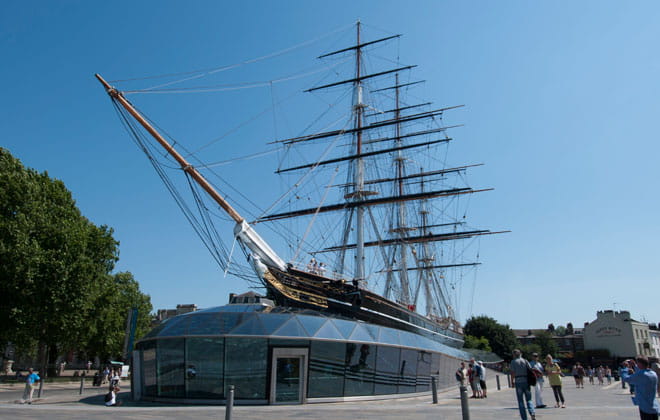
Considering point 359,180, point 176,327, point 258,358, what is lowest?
point 258,358

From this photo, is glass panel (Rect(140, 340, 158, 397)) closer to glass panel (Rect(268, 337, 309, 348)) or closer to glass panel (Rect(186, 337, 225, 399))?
glass panel (Rect(186, 337, 225, 399))

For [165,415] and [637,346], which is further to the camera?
[637,346]

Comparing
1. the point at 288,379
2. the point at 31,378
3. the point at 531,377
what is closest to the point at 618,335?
the point at 288,379

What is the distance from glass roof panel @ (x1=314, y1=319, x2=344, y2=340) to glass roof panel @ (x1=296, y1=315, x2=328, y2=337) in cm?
14

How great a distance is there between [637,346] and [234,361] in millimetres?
83133

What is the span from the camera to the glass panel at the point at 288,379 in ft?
50.9

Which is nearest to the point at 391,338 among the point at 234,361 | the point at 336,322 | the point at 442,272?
the point at 336,322

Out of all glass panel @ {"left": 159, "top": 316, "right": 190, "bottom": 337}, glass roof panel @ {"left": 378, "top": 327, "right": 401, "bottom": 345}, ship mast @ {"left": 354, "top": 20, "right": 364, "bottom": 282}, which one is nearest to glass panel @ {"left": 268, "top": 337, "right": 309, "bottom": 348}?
glass panel @ {"left": 159, "top": 316, "right": 190, "bottom": 337}

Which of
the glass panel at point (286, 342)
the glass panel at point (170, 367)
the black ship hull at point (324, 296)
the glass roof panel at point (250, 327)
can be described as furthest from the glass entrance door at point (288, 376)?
the black ship hull at point (324, 296)

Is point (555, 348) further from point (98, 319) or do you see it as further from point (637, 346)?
point (98, 319)

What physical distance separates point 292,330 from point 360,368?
3.49 meters

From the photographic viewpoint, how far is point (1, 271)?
86.5 ft

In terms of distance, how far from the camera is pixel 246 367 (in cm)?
1539

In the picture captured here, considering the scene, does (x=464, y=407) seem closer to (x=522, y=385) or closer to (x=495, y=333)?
(x=522, y=385)
